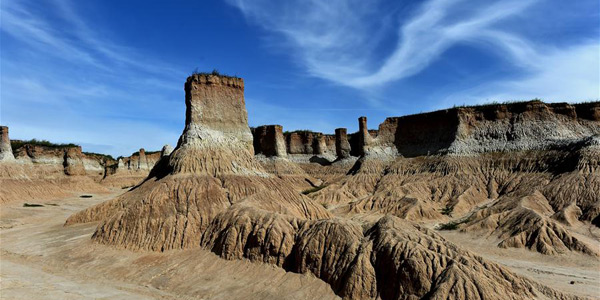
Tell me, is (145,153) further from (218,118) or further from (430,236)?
(430,236)

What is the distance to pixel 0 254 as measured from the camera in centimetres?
2041

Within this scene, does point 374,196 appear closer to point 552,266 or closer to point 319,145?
point 552,266

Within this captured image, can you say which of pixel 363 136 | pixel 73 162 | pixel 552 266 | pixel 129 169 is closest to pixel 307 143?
pixel 363 136

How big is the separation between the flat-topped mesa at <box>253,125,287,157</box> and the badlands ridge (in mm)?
195

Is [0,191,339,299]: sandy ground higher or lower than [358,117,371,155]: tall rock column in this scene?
lower

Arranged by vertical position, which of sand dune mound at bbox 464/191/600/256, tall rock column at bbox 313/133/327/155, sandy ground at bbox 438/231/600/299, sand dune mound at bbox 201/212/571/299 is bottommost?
sandy ground at bbox 438/231/600/299

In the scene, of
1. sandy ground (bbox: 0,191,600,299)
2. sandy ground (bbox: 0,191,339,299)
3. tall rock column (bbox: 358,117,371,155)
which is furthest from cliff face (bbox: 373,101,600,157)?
sandy ground (bbox: 0,191,339,299)

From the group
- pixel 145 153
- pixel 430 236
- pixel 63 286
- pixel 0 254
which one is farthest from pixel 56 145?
pixel 430 236

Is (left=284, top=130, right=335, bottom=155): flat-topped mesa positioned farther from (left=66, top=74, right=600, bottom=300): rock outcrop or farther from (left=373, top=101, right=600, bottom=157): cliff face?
(left=66, top=74, right=600, bottom=300): rock outcrop

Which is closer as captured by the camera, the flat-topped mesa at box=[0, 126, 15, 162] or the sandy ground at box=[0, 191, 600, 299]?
the sandy ground at box=[0, 191, 600, 299]

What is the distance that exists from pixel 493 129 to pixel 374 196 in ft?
51.3

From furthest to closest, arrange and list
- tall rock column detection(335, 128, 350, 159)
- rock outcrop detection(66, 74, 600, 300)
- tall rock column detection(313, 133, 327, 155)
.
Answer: tall rock column detection(313, 133, 327, 155) → tall rock column detection(335, 128, 350, 159) → rock outcrop detection(66, 74, 600, 300)

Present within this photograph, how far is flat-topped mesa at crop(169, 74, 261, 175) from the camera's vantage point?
23609 mm

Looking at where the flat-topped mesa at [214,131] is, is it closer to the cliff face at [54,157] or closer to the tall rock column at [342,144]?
the tall rock column at [342,144]
